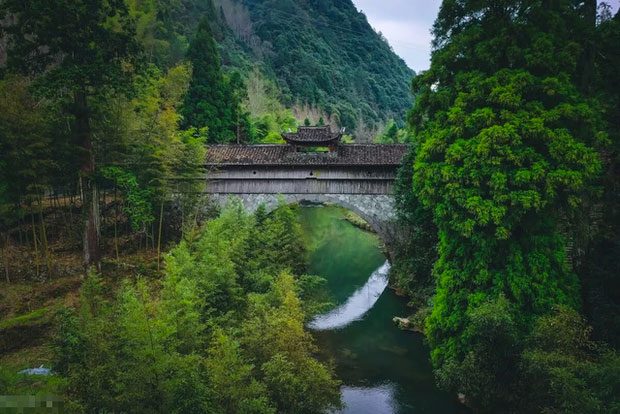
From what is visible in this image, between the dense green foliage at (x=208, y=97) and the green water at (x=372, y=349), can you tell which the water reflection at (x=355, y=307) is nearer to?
the green water at (x=372, y=349)

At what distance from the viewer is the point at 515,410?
10.6 metres

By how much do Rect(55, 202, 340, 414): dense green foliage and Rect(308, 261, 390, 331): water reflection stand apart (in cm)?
628

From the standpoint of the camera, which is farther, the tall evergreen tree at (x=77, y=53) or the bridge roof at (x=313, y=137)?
the bridge roof at (x=313, y=137)

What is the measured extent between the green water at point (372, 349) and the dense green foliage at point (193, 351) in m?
4.16

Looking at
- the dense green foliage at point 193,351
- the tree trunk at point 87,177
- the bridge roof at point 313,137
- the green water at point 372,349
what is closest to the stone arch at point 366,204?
the bridge roof at point 313,137

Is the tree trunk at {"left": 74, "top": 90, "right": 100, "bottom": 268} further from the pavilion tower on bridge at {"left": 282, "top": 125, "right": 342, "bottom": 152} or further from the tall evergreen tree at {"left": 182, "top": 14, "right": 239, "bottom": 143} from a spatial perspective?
the tall evergreen tree at {"left": 182, "top": 14, "right": 239, "bottom": 143}

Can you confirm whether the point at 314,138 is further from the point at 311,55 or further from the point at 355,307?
the point at 311,55

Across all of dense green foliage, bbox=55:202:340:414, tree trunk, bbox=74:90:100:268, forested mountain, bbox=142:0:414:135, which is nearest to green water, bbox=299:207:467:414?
dense green foliage, bbox=55:202:340:414

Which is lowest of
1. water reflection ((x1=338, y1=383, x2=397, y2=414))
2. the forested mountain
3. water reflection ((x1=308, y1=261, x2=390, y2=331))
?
water reflection ((x1=308, y1=261, x2=390, y2=331))

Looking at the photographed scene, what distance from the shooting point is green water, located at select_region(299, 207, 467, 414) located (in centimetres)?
1335

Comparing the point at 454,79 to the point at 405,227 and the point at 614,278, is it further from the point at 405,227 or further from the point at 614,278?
the point at 405,227

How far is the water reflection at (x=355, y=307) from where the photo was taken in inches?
757

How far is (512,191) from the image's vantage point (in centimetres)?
1084

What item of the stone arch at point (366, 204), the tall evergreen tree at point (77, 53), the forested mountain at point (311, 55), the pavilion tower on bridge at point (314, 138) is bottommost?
the stone arch at point (366, 204)
